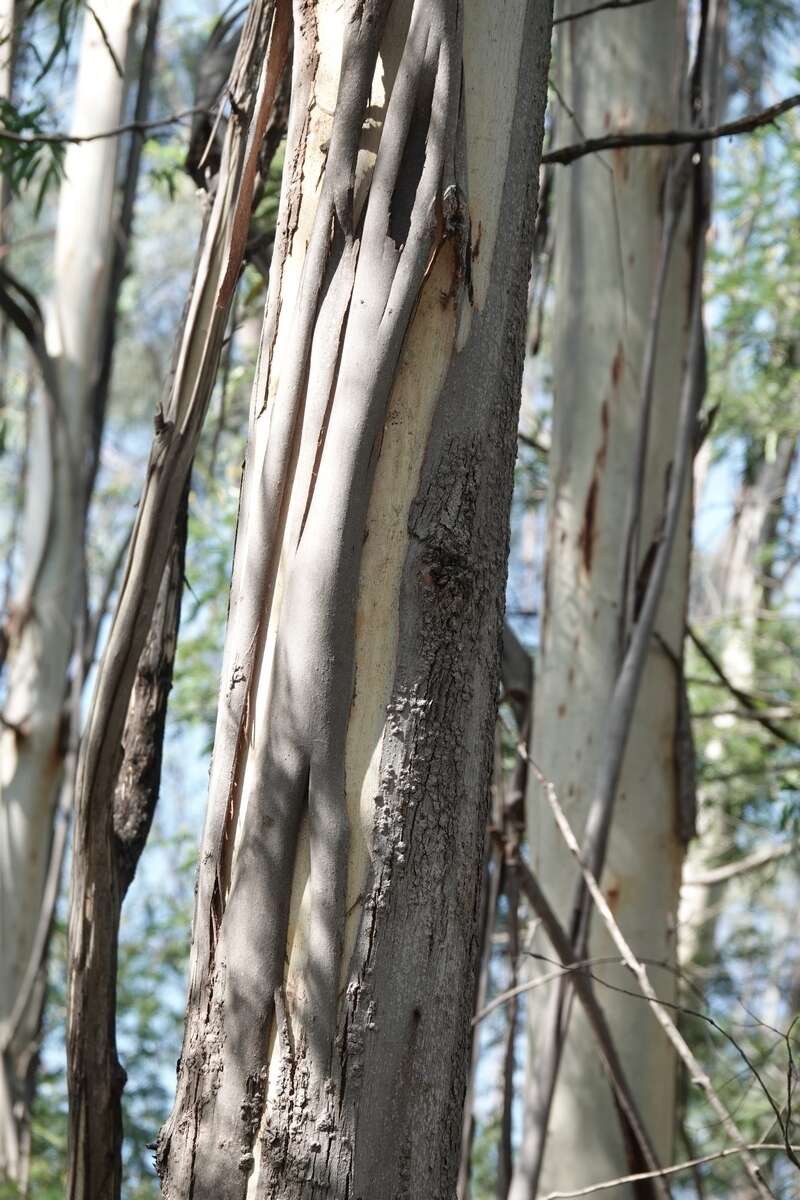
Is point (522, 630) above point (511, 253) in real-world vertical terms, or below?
above

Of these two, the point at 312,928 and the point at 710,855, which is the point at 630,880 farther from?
the point at 710,855

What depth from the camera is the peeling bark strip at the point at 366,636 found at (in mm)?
882

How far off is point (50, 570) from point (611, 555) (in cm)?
314

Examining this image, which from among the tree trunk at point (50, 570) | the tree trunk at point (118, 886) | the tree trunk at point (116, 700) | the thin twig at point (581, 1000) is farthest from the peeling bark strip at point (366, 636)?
the tree trunk at point (50, 570)

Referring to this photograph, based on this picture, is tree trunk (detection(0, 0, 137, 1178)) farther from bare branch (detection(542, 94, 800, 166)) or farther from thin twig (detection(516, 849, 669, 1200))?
bare branch (detection(542, 94, 800, 166))

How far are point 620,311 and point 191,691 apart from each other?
3.98 m

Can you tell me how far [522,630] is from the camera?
307 inches

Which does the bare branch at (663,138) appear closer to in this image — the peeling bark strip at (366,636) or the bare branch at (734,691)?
the peeling bark strip at (366,636)

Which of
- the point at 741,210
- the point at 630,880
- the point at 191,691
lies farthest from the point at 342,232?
the point at 741,210

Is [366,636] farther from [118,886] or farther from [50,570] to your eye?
[50,570]

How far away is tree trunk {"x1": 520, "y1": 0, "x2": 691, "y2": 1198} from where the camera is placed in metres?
2.42

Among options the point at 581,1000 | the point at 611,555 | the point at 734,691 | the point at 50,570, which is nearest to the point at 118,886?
the point at 581,1000

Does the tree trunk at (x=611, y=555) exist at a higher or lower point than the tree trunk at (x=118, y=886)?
higher

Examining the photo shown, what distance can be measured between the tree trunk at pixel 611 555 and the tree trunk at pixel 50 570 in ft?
8.28
